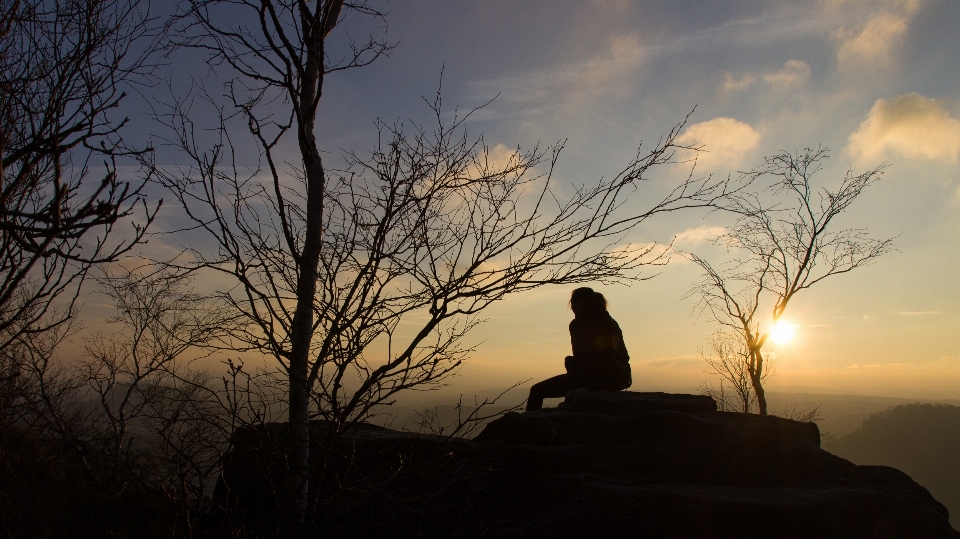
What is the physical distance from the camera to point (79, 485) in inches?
439

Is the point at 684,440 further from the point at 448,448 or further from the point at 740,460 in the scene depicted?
the point at 448,448

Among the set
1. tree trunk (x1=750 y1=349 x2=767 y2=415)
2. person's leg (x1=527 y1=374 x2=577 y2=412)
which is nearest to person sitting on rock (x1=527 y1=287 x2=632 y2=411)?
person's leg (x1=527 y1=374 x2=577 y2=412)

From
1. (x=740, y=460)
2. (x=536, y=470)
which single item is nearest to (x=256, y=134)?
(x=536, y=470)

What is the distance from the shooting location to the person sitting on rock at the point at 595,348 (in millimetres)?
7102

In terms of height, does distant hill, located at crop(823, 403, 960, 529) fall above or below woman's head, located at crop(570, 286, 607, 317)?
below

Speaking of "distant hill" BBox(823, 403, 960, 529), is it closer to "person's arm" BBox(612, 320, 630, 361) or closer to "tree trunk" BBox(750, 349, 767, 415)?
"tree trunk" BBox(750, 349, 767, 415)

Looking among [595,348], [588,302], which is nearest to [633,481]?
[595,348]

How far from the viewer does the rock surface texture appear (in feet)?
13.9

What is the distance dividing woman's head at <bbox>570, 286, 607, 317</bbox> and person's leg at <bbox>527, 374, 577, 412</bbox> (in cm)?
110

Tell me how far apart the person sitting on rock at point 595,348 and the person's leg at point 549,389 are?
0.38ft

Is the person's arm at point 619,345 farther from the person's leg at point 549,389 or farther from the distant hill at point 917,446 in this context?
the distant hill at point 917,446

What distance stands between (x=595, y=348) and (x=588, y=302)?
652mm

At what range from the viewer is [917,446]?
3895 inches

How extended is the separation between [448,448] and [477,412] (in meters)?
1.18
